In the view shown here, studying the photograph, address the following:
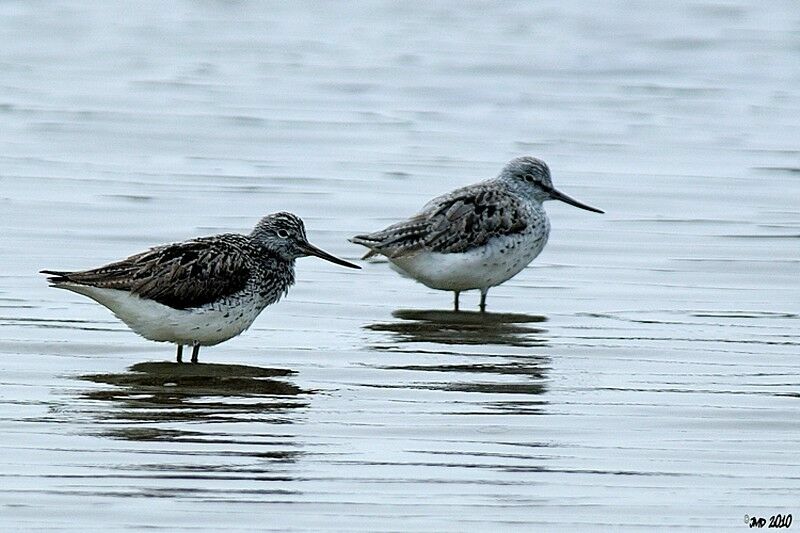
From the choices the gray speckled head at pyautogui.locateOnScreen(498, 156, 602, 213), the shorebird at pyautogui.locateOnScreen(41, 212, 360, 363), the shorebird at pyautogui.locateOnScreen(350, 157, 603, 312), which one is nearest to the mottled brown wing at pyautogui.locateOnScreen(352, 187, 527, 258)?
the shorebird at pyautogui.locateOnScreen(350, 157, 603, 312)

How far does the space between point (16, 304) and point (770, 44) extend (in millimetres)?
16691

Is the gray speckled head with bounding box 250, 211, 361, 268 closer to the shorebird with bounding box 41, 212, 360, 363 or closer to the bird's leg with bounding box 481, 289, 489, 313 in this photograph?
the shorebird with bounding box 41, 212, 360, 363

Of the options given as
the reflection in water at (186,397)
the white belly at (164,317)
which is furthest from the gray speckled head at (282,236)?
the reflection in water at (186,397)

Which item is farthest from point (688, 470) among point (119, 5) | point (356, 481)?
point (119, 5)

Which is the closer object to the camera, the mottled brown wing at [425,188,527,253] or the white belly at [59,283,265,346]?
the white belly at [59,283,265,346]

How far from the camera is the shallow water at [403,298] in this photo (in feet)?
23.9

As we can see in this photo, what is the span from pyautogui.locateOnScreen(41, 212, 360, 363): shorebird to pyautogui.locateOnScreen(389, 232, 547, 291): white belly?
1.51m

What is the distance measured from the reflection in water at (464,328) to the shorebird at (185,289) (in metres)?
0.98

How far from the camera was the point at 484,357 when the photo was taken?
10141 millimetres

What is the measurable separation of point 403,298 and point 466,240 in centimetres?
63

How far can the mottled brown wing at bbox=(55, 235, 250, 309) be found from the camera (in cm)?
969

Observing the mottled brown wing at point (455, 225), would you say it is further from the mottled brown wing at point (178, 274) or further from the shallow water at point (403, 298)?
the mottled brown wing at point (178, 274)

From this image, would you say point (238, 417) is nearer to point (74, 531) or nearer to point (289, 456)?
point (289, 456)

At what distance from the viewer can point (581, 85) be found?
21.8 meters
